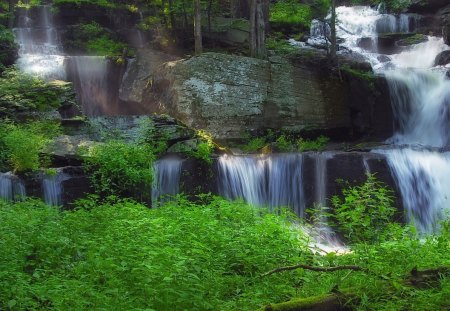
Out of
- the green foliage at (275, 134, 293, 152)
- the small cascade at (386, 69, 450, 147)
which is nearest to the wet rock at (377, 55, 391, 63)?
the small cascade at (386, 69, 450, 147)

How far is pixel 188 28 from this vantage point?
69.9 ft

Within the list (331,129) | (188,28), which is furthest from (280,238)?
(188,28)

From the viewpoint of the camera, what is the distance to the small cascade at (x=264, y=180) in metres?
12.5

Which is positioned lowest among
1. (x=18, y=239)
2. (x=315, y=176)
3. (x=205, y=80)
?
(x=315, y=176)

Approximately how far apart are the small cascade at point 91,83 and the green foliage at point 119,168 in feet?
25.6

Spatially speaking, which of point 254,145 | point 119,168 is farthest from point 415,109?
point 119,168

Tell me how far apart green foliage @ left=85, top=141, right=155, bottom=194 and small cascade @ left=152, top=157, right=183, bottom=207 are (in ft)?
1.60

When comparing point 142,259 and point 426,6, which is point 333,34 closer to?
point 426,6

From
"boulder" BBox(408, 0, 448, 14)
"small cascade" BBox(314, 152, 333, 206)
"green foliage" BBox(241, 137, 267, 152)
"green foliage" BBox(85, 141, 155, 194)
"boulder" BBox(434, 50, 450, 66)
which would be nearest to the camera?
"green foliage" BBox(85, 141, 155, 194)

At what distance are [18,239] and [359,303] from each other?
4014mm

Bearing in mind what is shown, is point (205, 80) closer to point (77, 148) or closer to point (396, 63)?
point (77, 148)

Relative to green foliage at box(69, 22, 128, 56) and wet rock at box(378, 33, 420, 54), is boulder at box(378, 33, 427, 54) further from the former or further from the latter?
green foliage at box(69, 22, 128, 56)

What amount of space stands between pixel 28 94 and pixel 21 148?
387cm

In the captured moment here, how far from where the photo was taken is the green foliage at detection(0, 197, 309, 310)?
169 inches
